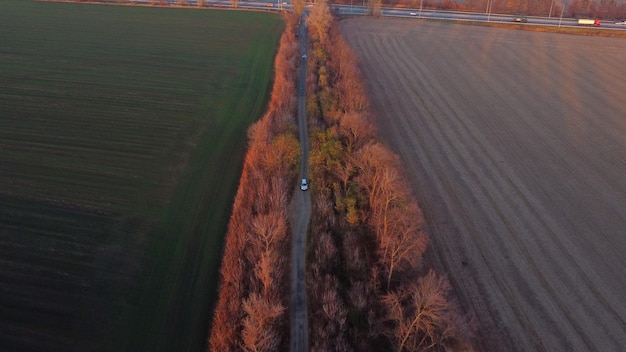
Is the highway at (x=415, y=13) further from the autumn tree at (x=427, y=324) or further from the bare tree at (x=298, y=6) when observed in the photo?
the autumn tree at (x=427, y=324)

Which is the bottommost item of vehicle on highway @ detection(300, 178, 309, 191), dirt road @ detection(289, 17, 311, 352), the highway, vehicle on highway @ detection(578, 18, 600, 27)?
dirt road @ detection(289, 17, 311, 352)

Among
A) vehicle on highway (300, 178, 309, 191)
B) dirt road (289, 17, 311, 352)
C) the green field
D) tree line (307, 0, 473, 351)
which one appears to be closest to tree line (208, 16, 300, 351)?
dirt road (289, 17, 311, 352)

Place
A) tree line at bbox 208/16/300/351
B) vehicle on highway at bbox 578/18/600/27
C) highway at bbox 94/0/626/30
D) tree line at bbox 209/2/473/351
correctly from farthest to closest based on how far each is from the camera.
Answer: highway at bbox 94/0/626/30
vehicle on highway at bbox 578/18/600/27
tree line at bbox 208/16/300/351
tree line at bbox 209/2/473/351

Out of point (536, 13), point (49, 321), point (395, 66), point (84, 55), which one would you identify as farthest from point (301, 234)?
point (536, 13)

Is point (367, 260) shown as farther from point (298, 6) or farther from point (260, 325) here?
point (298, 6)

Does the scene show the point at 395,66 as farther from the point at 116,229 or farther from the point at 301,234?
the point at 116,229

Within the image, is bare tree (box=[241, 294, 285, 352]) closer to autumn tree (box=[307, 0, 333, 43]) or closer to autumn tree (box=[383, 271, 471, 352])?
autumn tree (box=[383, 271, 471, 352])
